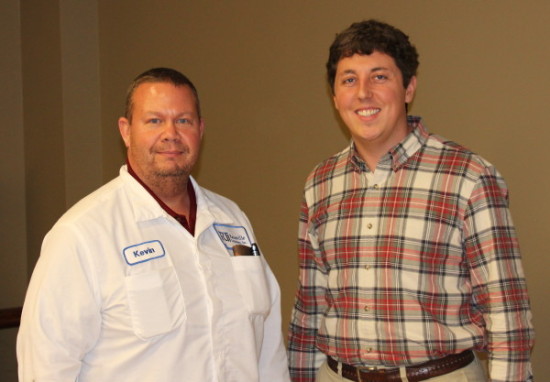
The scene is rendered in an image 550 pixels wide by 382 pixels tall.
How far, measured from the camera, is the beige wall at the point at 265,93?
248cm

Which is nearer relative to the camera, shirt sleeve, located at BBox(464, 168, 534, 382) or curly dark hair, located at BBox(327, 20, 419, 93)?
shirt sleeve, located at BBox(464, 168, 534, 382)

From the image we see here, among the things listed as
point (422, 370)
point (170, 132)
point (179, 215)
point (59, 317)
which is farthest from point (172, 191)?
point (422, 370)

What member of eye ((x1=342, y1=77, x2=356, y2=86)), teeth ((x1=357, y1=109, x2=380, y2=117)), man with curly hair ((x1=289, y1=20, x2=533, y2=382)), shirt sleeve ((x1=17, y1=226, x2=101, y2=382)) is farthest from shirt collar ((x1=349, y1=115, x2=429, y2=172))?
shirt sleeve ((x1=17, y1=226, x2=101, y2=382))

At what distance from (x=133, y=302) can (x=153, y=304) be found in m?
0.06

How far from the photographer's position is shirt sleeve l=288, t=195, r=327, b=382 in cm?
227

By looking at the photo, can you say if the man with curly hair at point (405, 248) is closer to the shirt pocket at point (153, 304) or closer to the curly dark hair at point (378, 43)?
the curly dark hair at point (378, 43)

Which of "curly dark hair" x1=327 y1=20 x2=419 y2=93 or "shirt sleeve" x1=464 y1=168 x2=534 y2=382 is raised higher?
"curly dark hair" x1=327 y1=20 x2=419 y2=93

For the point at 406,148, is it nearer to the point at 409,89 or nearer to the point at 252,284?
the point at 409,89

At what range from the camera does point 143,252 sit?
193 centimetres

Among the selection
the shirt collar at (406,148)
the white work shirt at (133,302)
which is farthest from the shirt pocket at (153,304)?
the shirt collar at (406,148)

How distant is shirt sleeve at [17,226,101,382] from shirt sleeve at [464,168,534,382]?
1.07m

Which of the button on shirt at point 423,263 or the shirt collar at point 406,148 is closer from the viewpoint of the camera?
the button on shirt at point 423,263

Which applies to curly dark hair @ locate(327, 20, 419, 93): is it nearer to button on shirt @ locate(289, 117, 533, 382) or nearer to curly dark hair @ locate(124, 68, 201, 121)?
button on shirt @ locate(289, 117, 533, 382)

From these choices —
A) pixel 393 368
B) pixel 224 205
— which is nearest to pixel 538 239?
pixel 393 368
